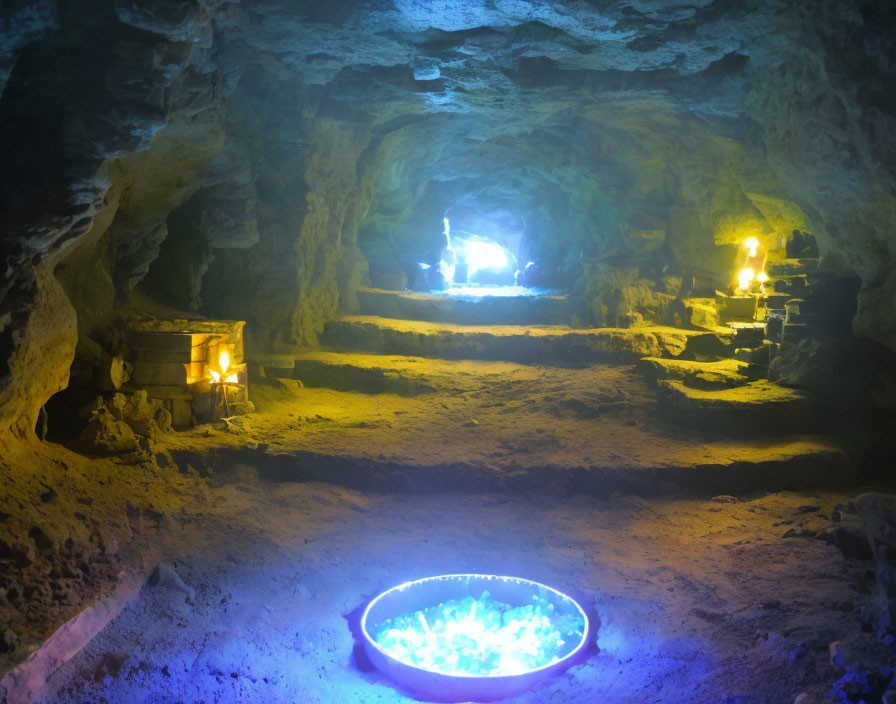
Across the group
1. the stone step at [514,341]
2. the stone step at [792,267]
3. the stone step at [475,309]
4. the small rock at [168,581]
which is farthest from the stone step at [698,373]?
the small rock at [168,581]

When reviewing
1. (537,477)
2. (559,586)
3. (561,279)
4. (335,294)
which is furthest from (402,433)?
(561,279)

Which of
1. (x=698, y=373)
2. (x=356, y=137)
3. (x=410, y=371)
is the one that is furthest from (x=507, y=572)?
(x=356, y=137)

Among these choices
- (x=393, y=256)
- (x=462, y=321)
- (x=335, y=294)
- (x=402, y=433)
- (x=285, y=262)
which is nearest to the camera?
(x=402, y=433)

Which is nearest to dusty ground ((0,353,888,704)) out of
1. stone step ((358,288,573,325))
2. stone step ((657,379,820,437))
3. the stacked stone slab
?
stone step ((657,379,820,437))

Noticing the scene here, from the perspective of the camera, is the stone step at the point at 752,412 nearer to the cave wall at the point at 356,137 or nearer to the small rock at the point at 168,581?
the cave wall at the point at 356,137

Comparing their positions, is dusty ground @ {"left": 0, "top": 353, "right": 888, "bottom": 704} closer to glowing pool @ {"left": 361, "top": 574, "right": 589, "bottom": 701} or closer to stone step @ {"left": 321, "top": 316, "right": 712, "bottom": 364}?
glowing pool @ {"left": 361, "top": 574, "right": 589, "bottom": 701}

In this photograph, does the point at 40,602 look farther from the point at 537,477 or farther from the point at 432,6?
the point at 432,6

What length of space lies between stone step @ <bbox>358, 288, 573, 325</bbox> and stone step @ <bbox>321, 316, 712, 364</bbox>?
79 cm

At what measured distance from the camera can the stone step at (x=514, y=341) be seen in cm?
958

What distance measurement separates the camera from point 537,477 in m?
6.08

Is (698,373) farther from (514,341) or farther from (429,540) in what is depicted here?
(429,540)

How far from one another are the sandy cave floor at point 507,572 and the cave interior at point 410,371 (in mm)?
26

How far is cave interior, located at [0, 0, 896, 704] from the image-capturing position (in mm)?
3527

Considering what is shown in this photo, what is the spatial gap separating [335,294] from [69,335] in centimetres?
634
